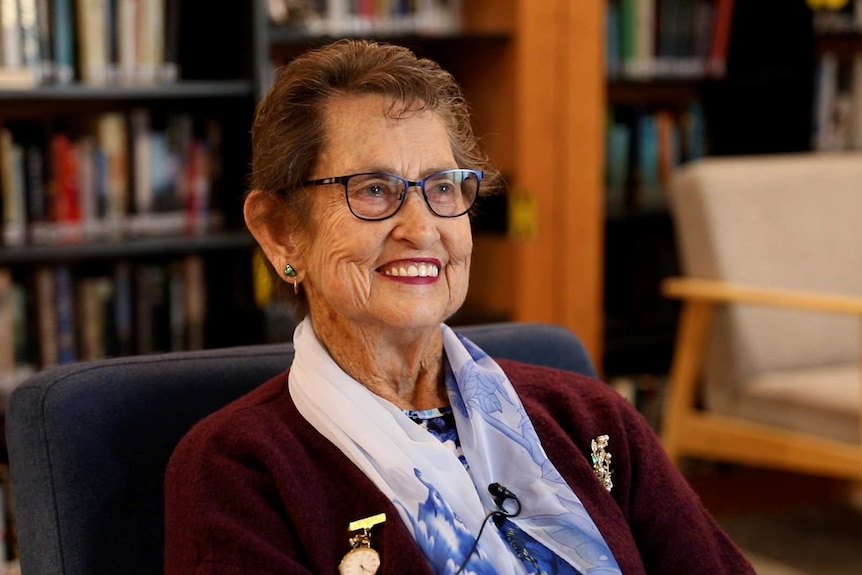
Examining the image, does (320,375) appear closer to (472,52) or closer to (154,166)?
(154,166)

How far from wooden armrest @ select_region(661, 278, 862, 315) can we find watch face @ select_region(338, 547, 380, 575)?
1.80 m

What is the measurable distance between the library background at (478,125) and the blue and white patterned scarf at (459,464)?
46.3 inches

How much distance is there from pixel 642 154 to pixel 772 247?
2.15 ft

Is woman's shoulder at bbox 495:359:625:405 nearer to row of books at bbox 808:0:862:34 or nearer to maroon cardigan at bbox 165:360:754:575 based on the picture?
maroon cardigan at bbox 165:360:754:575

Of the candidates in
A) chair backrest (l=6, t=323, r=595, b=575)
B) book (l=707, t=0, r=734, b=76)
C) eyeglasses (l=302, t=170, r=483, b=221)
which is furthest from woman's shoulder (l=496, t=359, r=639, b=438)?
book (l=707, t=0, r=734, b=76)

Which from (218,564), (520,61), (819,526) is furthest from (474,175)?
(819,526)

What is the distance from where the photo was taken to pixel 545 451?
1.37m

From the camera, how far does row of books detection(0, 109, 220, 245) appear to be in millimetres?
2797

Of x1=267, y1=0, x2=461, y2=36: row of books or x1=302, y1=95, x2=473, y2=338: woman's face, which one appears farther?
x1=267, y1=0, x2=461, y2=36: row of books

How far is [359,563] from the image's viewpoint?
119cm

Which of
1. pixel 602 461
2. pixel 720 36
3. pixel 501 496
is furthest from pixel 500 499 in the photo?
pixel 720 36

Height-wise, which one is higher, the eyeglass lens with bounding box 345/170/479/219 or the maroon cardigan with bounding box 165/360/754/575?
the eyeglass lens with bounding box 345/170/479/219

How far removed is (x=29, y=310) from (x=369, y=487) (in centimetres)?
185

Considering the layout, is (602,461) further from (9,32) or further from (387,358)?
(9,32)
